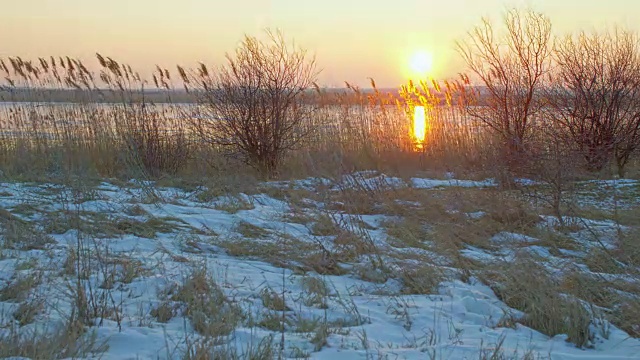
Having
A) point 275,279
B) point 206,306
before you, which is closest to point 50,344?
point 206,306

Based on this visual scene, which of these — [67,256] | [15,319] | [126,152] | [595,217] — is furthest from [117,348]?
[126,152]

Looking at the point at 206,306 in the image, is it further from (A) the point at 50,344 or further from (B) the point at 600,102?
(B) the point at 600,102

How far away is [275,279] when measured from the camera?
15.5ft

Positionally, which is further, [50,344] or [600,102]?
[600,102]

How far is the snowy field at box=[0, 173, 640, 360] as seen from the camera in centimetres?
347

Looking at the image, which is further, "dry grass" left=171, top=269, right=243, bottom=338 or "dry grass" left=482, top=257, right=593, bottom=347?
"dry grass" left=482, top=257, right=593, bottom=347

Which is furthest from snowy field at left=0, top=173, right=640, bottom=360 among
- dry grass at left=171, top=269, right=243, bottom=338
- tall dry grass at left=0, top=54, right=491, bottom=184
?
tall dry grass at left=0, top=54, right=491, bottom=184

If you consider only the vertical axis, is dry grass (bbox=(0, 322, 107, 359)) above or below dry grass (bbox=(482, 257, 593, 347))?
above

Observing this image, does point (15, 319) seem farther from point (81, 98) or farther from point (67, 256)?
point (81, 98)

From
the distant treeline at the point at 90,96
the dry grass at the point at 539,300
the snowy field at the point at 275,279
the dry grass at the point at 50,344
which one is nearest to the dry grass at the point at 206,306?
the snowy field at the point at 275,279

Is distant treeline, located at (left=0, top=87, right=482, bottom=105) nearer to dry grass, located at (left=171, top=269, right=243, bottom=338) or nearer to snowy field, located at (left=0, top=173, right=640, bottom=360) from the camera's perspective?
snowy field, located at (left=0, top=173, right=640, bottom=360)

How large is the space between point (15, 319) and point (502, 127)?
1017 cm

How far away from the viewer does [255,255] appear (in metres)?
5.43

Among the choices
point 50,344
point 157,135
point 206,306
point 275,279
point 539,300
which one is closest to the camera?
point 50,344
